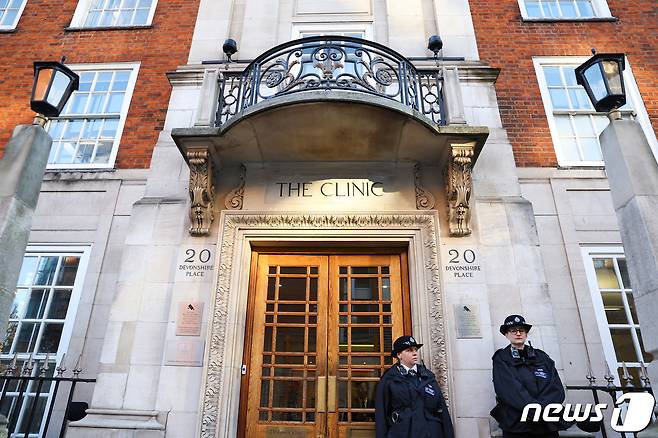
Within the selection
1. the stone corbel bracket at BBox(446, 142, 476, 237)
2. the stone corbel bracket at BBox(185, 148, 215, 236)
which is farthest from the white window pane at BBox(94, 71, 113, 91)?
the stone corbel bracket at BBox(446, 142, 476, 237)

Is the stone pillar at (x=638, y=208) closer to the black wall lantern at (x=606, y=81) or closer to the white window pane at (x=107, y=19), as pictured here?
the black wall lantern at (x=606, y=81)

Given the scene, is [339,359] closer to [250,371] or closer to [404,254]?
[250,371]

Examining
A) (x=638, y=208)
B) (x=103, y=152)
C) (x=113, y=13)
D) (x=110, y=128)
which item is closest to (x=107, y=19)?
(x=113, y=13)

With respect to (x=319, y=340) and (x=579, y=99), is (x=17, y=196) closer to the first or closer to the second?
(x=319, y=340)

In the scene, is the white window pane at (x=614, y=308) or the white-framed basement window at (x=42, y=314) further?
the white window pane at (x=614, y=308)

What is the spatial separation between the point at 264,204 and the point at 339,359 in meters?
2.57

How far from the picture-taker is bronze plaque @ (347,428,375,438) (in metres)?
5.78

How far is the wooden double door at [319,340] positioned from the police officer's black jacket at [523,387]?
1.65 metres

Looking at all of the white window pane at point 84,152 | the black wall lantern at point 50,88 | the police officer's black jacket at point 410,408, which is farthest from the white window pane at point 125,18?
the police officer's black jacket at point 410,408

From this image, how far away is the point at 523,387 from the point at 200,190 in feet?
16.1

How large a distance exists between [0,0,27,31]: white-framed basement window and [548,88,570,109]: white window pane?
12.4 meters

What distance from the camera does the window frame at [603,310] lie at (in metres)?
6.76

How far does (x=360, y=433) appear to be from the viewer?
579cm

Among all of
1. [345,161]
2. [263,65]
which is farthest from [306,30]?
[345,161]
